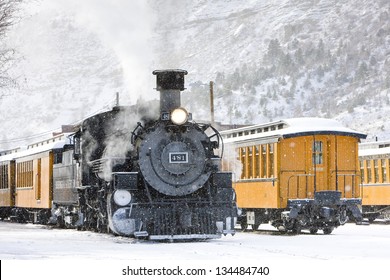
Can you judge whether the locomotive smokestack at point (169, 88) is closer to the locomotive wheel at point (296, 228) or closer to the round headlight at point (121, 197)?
the round headlight at point (121, 197)

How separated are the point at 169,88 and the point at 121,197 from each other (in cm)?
288

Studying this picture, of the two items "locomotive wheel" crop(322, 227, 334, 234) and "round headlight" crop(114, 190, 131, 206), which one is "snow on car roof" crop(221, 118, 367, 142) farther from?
"round headlight" crop(114, 190, 131, 206)

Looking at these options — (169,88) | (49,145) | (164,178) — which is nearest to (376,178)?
(49,145)

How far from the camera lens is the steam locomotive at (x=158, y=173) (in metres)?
18.4

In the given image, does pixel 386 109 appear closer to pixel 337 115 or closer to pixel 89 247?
pixel 337 115

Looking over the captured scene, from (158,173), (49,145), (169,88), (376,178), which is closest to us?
(158,173)

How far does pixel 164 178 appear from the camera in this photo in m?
18.7

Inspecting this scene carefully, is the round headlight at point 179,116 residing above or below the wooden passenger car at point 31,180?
above

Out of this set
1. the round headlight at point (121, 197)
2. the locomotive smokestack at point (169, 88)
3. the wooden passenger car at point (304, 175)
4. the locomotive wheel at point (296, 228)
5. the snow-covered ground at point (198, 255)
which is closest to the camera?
the snow-covered ground at point (198, 255)

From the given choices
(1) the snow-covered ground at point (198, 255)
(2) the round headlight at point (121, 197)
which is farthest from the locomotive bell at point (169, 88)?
(1) the snow-covered ground at point (198, 255)

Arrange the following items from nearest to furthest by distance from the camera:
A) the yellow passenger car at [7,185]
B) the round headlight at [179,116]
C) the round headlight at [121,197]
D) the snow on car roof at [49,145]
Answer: the round headlight at [121,197] < the round headlight at [179,116] < the snow on car roof at [49,145] < the yellow passenger car at [7,185]

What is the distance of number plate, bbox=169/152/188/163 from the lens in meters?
18.8

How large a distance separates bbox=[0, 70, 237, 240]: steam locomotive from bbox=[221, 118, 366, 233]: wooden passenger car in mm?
3869

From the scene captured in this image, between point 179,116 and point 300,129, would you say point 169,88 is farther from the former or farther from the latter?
point 300,129
